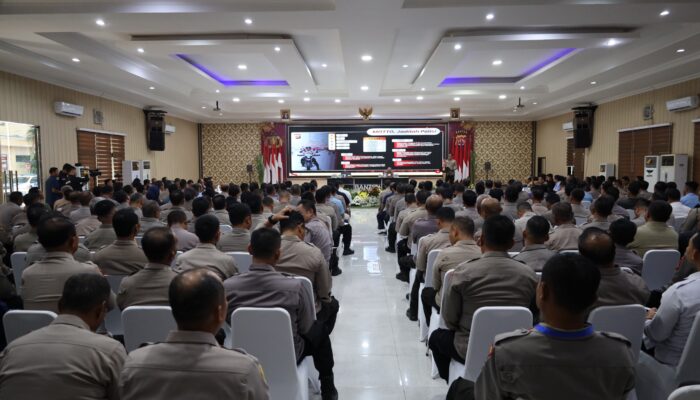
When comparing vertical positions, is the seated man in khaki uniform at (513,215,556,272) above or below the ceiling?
below

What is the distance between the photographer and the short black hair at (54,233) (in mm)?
2674

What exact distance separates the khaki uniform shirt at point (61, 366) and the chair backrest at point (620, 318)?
6.96 feet

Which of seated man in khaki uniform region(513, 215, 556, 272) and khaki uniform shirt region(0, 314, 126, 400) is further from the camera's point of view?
seated man in khaki uniform region(513, 215, 556, 272)

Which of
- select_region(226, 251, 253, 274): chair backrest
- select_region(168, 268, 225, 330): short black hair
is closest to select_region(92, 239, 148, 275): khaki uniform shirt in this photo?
select_region(226, 251, 253, 274): chair backrest

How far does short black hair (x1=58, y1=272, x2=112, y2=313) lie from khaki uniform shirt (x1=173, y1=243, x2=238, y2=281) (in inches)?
48.8

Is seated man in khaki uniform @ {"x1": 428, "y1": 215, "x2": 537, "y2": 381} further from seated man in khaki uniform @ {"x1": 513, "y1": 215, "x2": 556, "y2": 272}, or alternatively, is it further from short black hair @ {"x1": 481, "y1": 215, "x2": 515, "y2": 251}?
seated man in khaki uniform @ {"x1": 513, "y1": 215, "x2": 556, "y2": 272}

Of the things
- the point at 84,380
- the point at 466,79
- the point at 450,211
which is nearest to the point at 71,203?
the point at 450,211

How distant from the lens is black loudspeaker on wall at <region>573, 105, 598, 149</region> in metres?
13.4

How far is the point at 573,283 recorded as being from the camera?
1.41 metres

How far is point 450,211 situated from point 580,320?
2860 mm

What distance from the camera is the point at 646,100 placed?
1104 centimetres

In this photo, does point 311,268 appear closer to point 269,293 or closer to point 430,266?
point 269,293

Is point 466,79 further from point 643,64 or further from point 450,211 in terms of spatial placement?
point 450,211

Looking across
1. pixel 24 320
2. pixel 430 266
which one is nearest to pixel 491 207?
pixel 430 266
